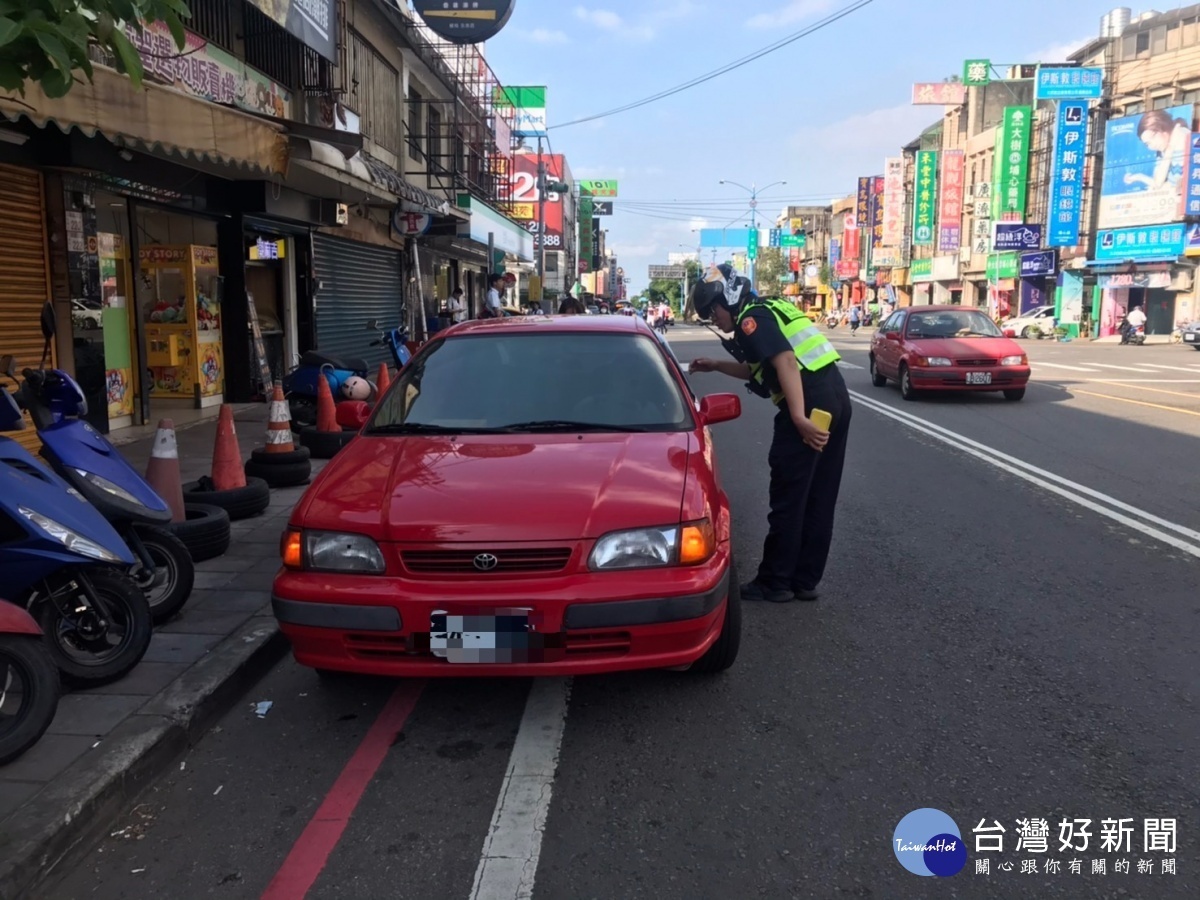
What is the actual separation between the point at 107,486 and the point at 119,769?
1.57 meters

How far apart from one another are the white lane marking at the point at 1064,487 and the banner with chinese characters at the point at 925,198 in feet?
158


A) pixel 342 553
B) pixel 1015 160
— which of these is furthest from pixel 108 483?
pixel 1015 160

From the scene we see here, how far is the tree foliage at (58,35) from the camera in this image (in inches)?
118

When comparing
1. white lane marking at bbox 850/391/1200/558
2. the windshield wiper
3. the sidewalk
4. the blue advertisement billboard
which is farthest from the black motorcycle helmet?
the blue advertisement billboard

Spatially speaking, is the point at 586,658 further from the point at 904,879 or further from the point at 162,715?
the point at 162,715

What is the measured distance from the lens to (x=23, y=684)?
334 cm

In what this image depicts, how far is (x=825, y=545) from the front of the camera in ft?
17.1

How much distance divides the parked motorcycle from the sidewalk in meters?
0.10

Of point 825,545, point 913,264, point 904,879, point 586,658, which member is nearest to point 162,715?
point 586,658

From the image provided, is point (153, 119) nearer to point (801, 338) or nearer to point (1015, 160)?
point (801, 338)

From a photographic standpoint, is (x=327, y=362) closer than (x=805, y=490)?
No

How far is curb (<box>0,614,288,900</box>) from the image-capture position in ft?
9.11

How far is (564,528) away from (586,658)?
1.54 ft

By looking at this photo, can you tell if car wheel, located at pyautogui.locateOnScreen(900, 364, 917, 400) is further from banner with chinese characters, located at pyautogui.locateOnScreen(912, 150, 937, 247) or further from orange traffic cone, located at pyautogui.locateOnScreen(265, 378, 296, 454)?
banner with chinese characters, located at pyautogui.locateOnScreen(912, 150, 937, 247)
